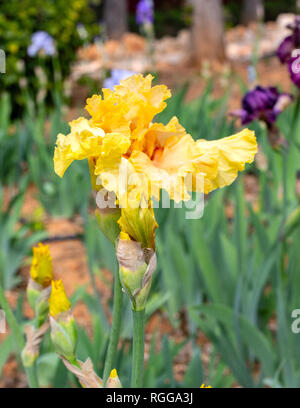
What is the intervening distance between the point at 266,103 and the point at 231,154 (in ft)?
2.26

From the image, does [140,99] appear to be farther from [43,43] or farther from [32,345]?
[43,43]

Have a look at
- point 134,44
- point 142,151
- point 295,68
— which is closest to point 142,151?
point 142,151

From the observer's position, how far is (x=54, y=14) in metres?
3.84

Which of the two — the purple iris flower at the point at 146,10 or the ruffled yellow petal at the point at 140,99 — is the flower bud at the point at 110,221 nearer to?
the ruffled yellow petal at the point at 140,99

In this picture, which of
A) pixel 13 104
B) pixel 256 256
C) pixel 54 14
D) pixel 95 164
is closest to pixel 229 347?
pixel 256 256

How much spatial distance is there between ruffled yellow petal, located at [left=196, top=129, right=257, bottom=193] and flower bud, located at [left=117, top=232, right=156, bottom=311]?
0.31 feet

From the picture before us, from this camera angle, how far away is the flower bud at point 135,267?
18.8 inches

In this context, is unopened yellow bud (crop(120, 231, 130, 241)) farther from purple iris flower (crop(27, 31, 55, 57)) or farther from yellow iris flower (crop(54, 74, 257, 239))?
purple iris flower (crop(27, 31, 55, 57))

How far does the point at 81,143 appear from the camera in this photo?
476 millimetres

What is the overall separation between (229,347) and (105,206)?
70cm

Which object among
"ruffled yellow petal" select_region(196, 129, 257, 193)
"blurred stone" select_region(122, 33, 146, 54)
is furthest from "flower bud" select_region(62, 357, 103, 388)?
"blurred stone" select_region(122, 33, 146, 54)

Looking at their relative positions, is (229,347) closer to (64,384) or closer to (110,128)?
(64,384)

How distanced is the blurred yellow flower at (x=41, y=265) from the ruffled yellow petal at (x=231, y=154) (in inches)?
9.9

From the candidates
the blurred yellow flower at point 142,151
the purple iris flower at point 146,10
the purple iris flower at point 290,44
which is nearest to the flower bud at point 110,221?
the blurred yellow flower at point 142,151
